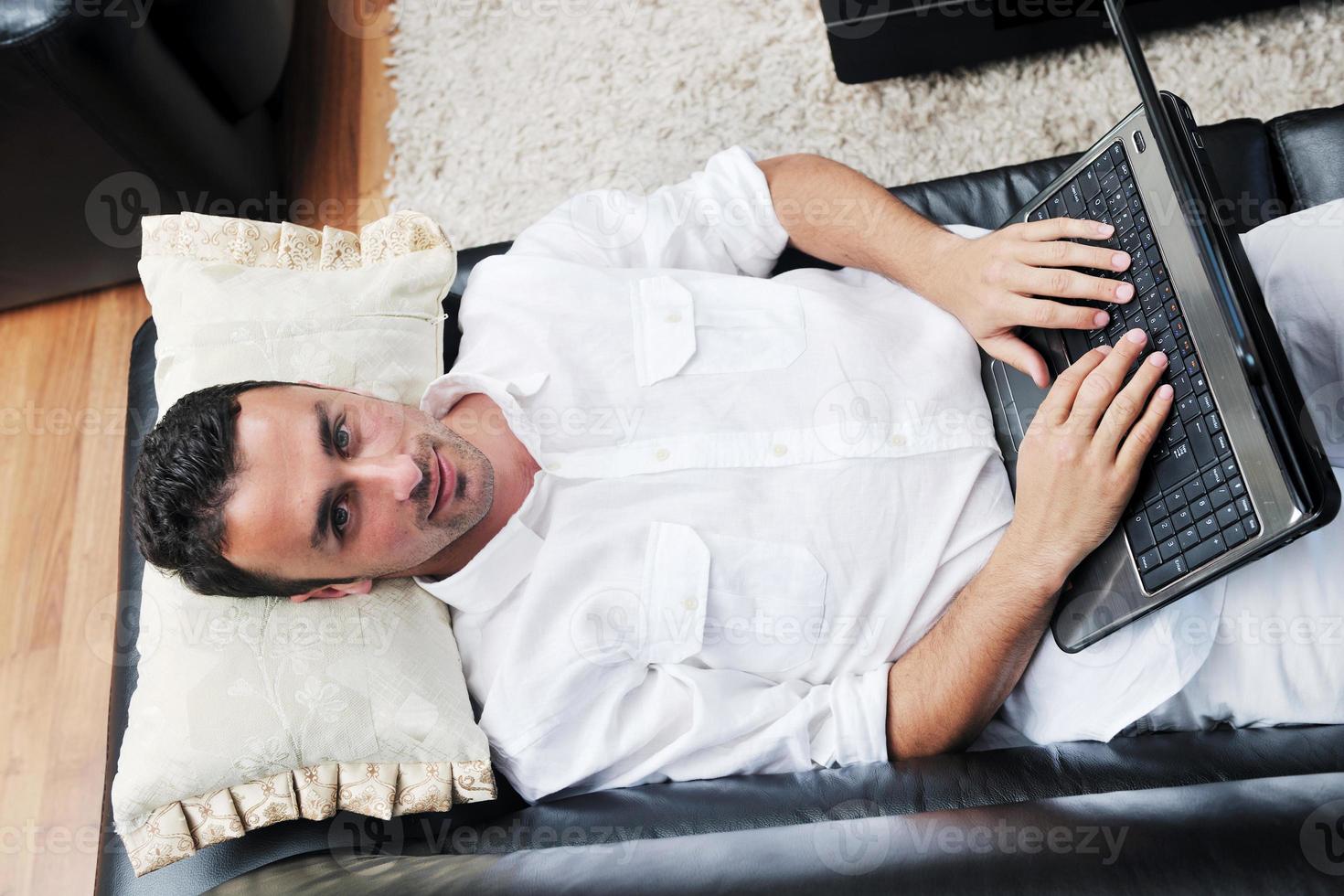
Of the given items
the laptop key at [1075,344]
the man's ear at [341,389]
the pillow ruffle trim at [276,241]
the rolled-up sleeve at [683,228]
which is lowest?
the laptop key at [1075,344]

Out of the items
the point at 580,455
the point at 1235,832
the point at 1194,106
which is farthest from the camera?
the point at 1194,106

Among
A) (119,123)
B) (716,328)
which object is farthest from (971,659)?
(119,123)

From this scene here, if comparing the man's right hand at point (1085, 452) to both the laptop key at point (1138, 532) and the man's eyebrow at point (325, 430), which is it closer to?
the laptop key at point (1138, 532)

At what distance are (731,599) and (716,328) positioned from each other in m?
0.32

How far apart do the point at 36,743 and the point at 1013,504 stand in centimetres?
160

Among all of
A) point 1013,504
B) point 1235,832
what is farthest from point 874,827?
point 1013,504

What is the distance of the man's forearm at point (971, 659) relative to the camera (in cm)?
99

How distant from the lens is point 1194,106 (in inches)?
65.3

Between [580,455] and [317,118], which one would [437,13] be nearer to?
[317,118]

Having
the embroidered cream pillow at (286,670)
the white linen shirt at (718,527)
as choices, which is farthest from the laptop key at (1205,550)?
the embroidered cream pillow at (286,670)

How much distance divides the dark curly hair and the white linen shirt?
0.73 ft

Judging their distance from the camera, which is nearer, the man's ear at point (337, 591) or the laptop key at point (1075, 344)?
the laptop key at point (1075, 344)

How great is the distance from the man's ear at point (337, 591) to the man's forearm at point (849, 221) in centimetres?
69

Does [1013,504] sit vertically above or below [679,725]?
above
